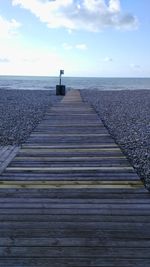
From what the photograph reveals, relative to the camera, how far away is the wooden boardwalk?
2.50 meters

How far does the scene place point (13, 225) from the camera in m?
2.93

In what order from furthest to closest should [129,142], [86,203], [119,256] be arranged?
[129,142] < [86,203] < [119,256]

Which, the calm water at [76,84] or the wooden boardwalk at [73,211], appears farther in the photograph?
the calm water at [76,84]

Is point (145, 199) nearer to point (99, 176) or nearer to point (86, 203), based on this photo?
point (86, 203)

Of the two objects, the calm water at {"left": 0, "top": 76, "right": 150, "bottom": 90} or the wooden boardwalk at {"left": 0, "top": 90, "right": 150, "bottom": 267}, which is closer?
the wooden boardwalk at {"left": 0, "top": 90, "right": 150, "bottom": 267}

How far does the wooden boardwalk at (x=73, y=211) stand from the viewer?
2496mm

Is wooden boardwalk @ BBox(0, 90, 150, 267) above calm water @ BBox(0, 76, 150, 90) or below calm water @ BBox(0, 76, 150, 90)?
below

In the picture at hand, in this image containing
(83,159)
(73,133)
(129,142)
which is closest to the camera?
(83,159)

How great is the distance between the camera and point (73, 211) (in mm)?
3236

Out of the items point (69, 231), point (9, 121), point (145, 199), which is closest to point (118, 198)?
point (145, 199)

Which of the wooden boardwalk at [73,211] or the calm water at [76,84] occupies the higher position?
the calm water at [76,84]

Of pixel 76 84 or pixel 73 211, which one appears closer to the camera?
Answer: pixel 73 211

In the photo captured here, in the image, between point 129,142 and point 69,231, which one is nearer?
point 69,231

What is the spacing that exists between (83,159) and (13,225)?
2470 mm
